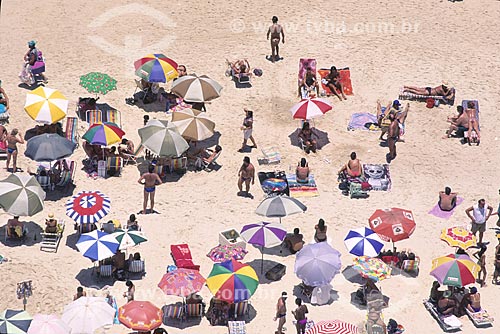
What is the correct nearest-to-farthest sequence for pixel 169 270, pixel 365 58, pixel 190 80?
pixel 169 270
pixel 190 80
pixel 365 58

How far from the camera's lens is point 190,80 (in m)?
32.3

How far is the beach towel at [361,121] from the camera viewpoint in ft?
109

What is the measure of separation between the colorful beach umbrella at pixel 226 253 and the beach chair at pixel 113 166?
496cm

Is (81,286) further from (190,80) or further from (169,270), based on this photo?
(190,80)

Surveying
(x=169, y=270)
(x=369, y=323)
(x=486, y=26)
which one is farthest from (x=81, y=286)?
(x=486, y=26)

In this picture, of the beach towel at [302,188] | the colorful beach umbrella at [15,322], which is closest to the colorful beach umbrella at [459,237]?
the beach towel at [302,188]

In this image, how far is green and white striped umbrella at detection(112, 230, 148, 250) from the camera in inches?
1000

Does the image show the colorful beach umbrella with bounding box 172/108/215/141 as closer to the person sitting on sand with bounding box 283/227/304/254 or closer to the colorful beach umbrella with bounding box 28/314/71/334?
the person sitting on sand with bounding box 283/227/304/254

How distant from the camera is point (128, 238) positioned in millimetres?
25547

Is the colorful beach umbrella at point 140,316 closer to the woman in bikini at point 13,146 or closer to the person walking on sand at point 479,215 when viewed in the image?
the woman in bikini at point 13,146

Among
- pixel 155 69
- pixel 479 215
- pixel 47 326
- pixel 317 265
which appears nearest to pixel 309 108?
pixel 155 69

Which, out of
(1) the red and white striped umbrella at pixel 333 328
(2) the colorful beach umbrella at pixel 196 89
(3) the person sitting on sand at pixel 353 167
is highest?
(2) the colorful beach umbrella at pixel 196 89

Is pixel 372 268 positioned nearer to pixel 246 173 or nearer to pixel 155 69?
pixel 246 173

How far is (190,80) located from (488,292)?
1141 centimetres
